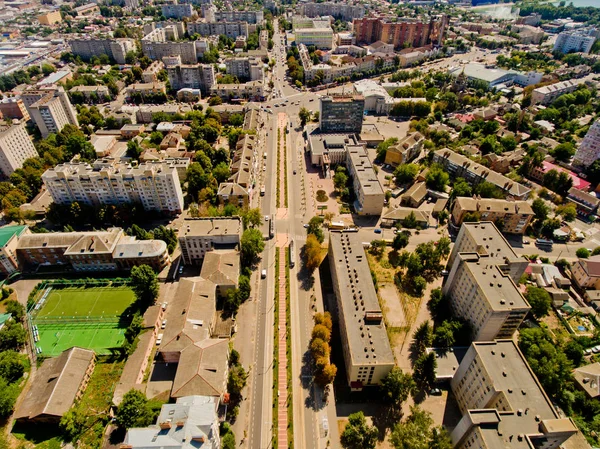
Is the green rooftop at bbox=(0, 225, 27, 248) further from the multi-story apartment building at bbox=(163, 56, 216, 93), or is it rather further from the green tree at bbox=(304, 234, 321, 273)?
the multi-story apartment building at bbox=(163, 56, 216, 93)

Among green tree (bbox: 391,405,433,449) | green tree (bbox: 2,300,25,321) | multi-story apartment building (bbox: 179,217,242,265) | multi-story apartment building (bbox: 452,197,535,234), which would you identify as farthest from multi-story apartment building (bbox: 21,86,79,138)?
green tree (bbox: 391,405,433,449)

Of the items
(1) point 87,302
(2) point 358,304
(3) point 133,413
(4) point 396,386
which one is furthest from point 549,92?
(3) point 133,413

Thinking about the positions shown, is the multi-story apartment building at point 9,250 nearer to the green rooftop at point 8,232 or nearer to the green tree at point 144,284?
the green rooftop at point 8,232

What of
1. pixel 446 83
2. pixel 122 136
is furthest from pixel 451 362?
pixel 446 83

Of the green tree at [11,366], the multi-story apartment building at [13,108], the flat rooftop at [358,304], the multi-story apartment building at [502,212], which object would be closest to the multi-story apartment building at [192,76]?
the multi-story apartment building at [13,108]

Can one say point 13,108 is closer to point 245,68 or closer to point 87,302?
point 245,68

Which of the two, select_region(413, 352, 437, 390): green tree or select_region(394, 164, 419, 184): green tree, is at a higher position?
select_region(394, 164, 419, 184): green tree

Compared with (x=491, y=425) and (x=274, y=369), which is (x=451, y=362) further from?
(x=274, y=369)
